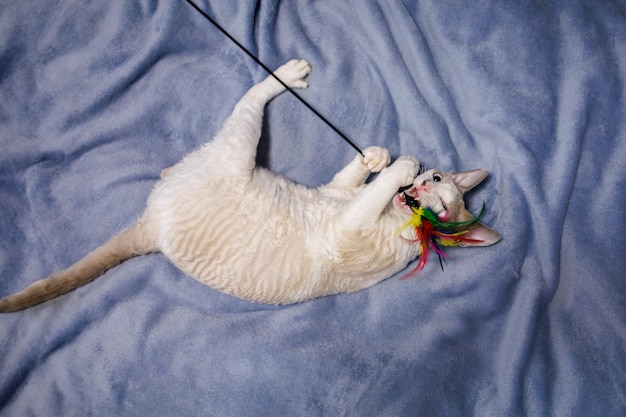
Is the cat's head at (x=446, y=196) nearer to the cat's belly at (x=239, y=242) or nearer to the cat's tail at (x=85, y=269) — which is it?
the cat's belly at (x=239, y=242)

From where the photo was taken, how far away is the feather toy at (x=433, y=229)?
4.63 ft

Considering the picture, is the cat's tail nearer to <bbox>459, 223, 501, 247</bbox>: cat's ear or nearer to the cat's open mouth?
the cat's open mouth

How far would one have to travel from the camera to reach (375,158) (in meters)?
1.50

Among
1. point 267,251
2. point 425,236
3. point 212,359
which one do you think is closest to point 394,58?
point 425,236

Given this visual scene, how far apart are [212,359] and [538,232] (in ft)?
4.12

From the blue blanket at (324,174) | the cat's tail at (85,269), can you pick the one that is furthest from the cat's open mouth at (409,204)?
the cat's tail at (85,269)

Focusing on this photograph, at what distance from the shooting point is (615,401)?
4.90 ft

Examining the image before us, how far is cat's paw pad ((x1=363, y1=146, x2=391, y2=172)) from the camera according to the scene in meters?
1.50

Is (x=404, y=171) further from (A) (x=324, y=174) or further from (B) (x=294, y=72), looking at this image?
(B) (x=294, y=72)

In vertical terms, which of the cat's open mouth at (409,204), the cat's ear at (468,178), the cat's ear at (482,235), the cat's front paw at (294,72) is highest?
the cat's front paw at (294,72)

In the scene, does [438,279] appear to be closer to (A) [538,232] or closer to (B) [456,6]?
(A) [538,232]

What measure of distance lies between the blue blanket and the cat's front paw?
54mm

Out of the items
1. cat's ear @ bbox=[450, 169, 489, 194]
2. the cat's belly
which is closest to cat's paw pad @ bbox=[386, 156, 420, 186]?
cat's ear @ bbox=[450, 169, 489, 194]

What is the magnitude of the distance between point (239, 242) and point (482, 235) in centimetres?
82
